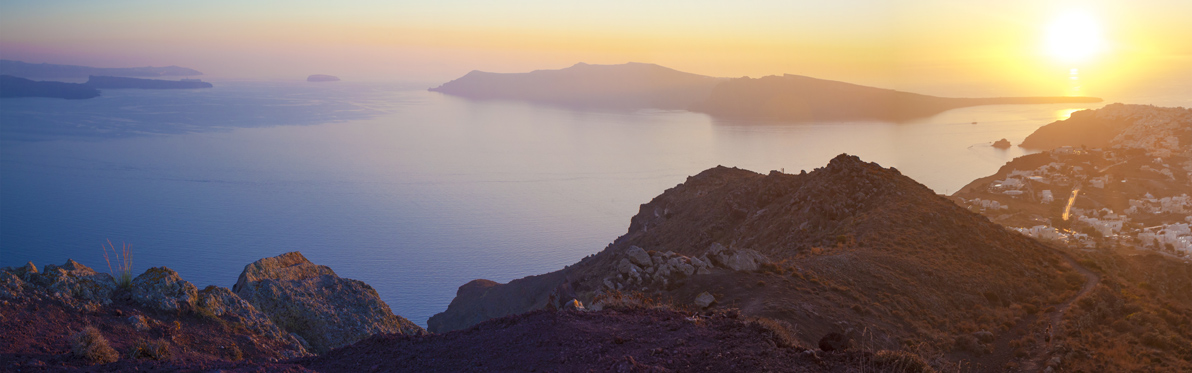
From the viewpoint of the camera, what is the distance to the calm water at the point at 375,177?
34.8 m

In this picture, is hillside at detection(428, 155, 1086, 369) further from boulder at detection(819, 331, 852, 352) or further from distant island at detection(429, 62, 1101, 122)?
Answer: distant island at detection(429, 62, 1101, 122)

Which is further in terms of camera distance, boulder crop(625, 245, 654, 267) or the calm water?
the calm water

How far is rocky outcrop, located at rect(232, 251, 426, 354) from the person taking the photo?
8789mm

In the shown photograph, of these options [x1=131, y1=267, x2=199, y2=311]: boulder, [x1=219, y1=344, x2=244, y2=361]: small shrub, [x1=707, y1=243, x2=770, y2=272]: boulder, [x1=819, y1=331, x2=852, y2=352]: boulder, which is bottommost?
[x1=707, y1=243, x2=770, y2=272]: boulder

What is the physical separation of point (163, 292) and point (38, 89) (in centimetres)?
12961

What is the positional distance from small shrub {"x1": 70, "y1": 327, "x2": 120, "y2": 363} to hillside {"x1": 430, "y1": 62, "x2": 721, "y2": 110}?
146945 millimetres

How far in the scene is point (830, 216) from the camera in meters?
18.5

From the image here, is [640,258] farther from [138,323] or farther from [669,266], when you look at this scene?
[138,323]

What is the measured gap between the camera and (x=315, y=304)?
9109mm

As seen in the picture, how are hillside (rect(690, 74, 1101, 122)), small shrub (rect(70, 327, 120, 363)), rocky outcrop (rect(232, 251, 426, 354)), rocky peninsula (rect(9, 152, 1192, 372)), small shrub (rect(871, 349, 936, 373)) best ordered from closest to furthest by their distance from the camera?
1. small shrub (rect(70, 327, 120, 363))
2. small shrub (rect(871, 349, 936, 373))
3. rocky peninsula (rect(9, 152, 1192, 372))
4. rocky outcrop (rect(232, 251, 426, 354))
5. hillside (rect(690, 74, 1101, 122))

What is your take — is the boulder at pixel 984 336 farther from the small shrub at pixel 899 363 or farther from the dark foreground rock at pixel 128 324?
the dark foreground rock at pixel 128 324

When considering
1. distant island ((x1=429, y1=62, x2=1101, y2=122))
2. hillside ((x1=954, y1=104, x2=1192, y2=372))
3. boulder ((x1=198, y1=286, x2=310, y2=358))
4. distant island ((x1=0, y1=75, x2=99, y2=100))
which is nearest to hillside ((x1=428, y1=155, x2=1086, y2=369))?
hillside ((x1=954, y1=104, x2=1192, y2=372))

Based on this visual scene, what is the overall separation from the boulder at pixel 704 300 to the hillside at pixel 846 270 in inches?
2.1

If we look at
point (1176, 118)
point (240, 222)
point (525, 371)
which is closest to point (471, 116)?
point (240, 222)
